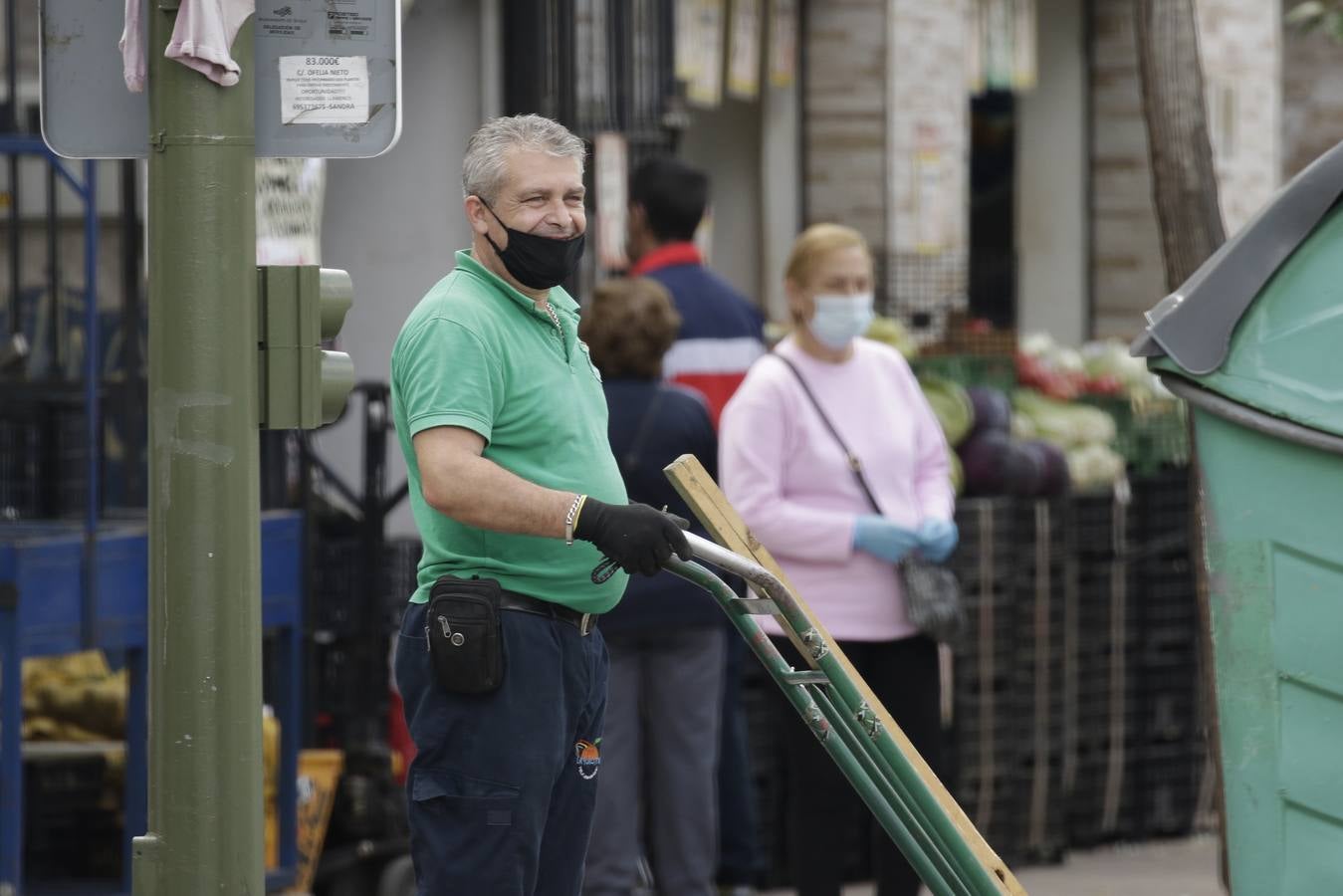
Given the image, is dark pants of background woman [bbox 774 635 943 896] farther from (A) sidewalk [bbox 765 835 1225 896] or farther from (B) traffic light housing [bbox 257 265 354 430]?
(B) traffic light housing [bbox 257 265 354 430]

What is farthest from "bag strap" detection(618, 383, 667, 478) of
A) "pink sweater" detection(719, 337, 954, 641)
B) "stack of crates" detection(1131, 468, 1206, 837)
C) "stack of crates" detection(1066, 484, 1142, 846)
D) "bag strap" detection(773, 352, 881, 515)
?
"stack of crates" detection(1131, 468, 1206, 837)

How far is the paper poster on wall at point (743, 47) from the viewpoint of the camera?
444 inches

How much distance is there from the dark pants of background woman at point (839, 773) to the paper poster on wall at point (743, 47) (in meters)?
5.57

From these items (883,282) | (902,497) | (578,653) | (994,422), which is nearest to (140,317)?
(902,497)

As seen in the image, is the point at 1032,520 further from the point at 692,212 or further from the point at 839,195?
the point at 839,195

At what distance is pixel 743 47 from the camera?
37.1ft

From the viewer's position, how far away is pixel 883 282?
11320 mm

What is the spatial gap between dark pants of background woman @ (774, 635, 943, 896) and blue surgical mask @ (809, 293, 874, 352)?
78 cm

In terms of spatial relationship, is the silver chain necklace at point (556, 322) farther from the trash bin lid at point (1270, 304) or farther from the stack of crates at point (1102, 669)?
the stack of crates at point (1102, 669)

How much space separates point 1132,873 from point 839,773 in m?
2.34

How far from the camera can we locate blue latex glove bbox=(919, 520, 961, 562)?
611cm

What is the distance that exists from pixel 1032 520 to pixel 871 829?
1.19m

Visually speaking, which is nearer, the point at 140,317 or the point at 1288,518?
the point at 1288,518

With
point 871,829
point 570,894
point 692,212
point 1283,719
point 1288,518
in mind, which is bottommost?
point 871,829
